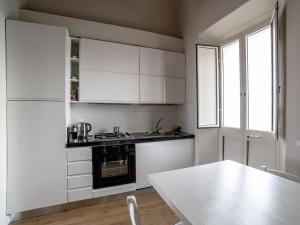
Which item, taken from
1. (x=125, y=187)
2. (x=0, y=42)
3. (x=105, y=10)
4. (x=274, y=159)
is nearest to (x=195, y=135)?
(x=274, y=159)

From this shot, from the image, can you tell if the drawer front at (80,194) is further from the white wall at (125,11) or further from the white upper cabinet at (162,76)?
the white wall at (125,11)

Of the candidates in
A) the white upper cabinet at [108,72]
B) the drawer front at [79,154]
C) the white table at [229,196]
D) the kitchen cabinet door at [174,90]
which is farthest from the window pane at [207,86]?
the drawer front at [79,154]

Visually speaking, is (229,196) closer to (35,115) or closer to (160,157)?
(160,157)

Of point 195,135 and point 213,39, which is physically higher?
point 213,39

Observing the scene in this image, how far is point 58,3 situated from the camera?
106 inches

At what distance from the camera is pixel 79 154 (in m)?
2.28

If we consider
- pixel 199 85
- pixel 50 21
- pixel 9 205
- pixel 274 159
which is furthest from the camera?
pixel 199 85

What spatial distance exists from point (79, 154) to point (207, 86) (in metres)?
2.21

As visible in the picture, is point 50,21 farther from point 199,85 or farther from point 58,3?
point 199,85

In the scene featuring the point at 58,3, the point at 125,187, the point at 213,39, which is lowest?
the point at 125,187

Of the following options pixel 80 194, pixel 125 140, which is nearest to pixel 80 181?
pixel 80 194

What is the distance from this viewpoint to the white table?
83 centimetres

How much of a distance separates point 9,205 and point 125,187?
4.36 ft

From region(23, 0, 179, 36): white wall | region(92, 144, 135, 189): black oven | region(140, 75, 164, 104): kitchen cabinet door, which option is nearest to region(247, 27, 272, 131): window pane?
region(140, 75, 164, 104): kitchen cabinet door
